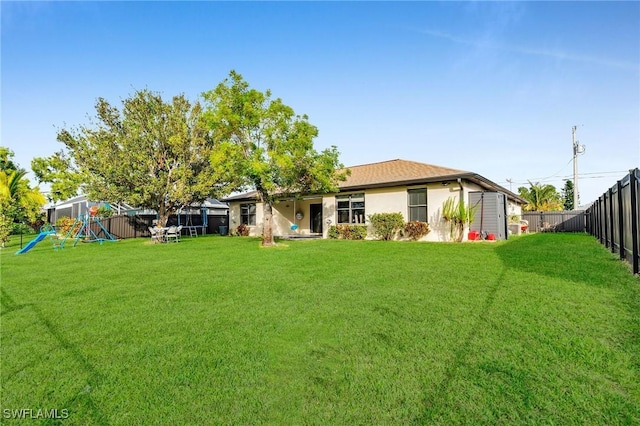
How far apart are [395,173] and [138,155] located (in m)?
12.8

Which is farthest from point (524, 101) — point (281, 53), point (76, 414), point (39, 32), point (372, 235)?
point (39, 32)

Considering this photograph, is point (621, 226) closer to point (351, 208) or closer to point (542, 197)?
point (351, 208)

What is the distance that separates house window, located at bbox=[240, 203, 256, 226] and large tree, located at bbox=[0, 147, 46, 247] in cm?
1176

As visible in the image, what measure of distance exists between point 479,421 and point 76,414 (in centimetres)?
259

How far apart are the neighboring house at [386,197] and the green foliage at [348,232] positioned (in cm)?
51

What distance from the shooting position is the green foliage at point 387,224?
1419 cm

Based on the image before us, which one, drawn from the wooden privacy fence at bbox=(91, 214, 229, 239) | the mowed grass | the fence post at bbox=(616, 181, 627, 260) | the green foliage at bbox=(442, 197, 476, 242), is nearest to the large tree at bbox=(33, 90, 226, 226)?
the wooden privacy fence at bbox=(91, 214, 229, 239)

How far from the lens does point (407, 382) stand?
2.35 metres

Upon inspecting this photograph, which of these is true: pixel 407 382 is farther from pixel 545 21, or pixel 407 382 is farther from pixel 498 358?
pixel 545 21

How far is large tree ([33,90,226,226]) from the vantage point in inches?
612

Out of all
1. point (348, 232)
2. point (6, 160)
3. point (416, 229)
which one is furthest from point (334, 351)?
point (6, 160)

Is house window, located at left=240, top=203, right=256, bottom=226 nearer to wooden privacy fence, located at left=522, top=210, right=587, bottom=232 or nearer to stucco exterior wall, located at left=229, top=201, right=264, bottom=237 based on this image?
stucco exterior wall, located at left=229, top=201, right=264, bottom=237

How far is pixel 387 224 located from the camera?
14.3 m

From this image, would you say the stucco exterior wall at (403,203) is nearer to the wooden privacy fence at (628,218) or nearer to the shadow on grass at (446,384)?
the wooden privacy fence at (628,218)
